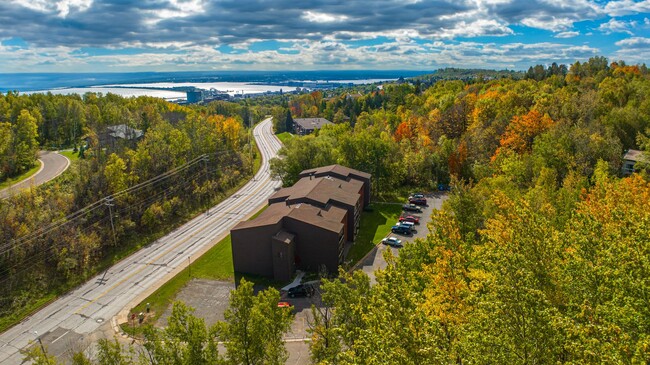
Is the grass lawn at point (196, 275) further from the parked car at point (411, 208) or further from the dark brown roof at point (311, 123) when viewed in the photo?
the dark brown roof at point (311, 123)

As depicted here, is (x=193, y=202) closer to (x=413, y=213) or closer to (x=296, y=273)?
(x=296, y=273)

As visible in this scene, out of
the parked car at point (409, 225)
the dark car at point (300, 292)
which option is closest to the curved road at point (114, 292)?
the dark car at point (300, 292)

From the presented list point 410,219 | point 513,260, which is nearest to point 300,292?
point 410,219

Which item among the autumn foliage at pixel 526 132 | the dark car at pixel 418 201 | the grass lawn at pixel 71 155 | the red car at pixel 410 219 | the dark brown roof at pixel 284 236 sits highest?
the autumn foliage at pixel 526 132

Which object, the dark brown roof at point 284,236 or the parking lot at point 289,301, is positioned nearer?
the parking lot at point 289,301

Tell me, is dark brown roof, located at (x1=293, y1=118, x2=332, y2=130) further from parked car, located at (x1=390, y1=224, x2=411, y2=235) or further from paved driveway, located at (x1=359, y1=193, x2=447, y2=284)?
parked car, located at (x1=390, y1=224, x2=411, y2=235)

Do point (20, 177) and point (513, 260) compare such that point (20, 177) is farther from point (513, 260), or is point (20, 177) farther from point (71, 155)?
point (513, 260)

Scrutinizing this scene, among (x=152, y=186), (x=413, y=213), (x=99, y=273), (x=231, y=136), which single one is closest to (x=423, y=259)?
(x=413, y=213)
